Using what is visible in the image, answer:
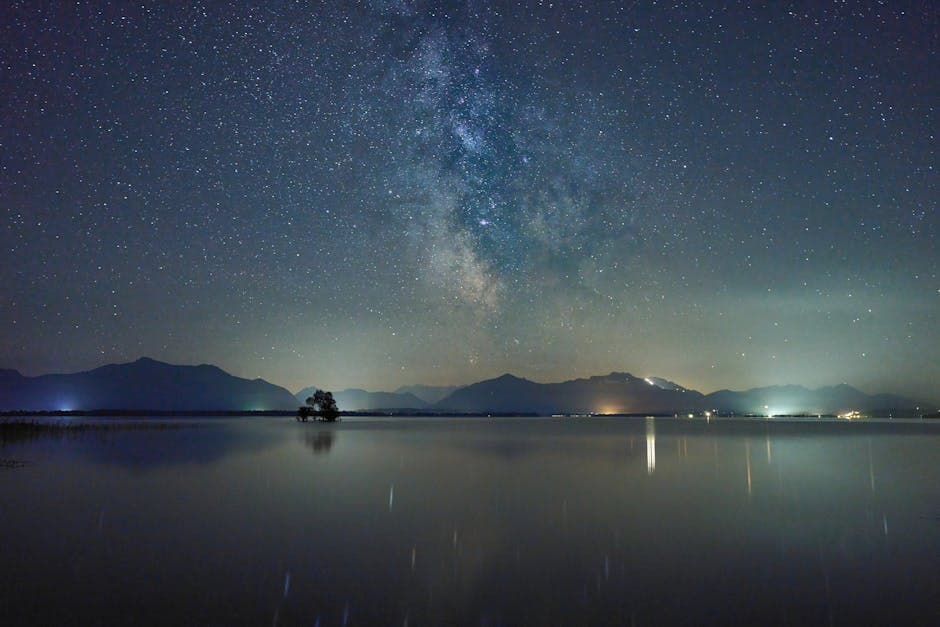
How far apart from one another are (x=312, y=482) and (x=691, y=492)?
57.4 feet

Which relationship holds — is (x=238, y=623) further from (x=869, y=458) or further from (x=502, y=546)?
(x=869, y=458)

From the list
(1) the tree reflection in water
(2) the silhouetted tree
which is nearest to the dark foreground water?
(1) the tree reflection in water

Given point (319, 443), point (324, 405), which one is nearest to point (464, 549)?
point (319, 443)

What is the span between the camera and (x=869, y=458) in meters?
49.3

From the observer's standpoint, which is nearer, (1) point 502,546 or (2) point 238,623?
(2) point 238,623

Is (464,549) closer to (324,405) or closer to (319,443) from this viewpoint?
(319,443)

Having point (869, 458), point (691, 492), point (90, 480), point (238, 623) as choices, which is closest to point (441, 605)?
point (238, 623)

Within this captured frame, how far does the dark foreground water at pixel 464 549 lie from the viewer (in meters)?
11.7

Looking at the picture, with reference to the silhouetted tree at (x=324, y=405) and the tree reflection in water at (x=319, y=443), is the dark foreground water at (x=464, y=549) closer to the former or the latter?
the tree reflection in water at (x=319, y=443)

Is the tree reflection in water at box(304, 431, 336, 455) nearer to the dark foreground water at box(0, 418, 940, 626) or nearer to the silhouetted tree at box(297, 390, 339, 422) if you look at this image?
the dark foreground water at box(0, 418, 940, 626)

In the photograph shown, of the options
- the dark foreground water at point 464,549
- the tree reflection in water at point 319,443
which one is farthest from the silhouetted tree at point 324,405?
the dark foreground water at point 464,549

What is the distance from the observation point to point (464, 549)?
1670 centimetres

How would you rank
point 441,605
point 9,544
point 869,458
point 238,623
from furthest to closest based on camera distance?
point 869,458
point 9,544
point 441,605
point 238,623

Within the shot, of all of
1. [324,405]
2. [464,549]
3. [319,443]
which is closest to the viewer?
[464,549]
